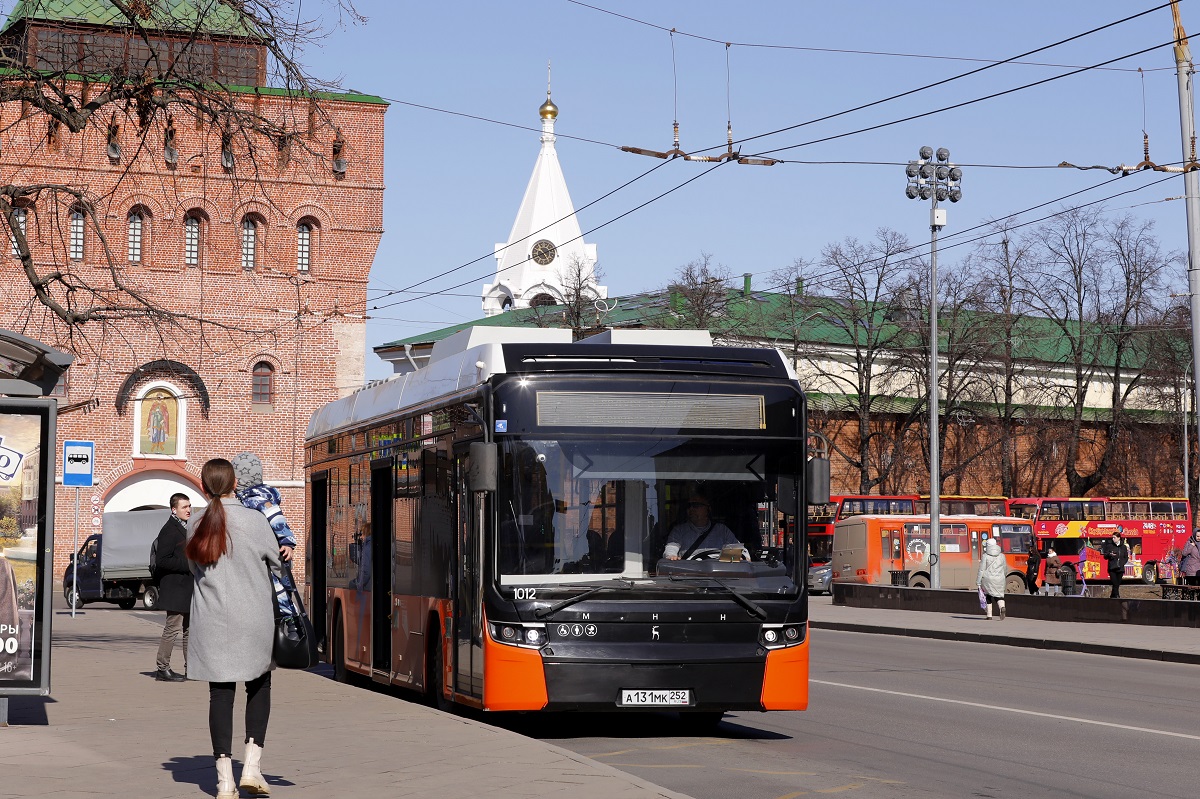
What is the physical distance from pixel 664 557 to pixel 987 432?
2306 inches

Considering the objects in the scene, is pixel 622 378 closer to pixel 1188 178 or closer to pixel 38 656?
pixel 38 656

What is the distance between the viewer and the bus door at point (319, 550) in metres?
18.4

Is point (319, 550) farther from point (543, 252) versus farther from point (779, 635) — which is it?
point (543, 252)

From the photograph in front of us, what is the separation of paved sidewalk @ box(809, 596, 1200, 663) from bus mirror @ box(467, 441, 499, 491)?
1373 cm

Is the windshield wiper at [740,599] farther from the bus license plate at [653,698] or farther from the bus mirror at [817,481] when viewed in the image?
the bus mirror at [817,481]

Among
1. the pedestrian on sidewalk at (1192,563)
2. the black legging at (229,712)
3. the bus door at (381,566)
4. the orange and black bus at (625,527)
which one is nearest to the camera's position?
the black legging at (229,712)

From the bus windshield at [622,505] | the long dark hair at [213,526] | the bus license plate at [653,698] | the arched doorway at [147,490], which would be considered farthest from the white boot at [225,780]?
the arched doorway at [147,490]

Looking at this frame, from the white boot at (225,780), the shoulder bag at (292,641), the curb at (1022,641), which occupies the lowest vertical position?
the curb at (1022,641)

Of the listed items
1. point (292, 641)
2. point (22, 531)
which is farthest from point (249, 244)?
point (292, 641)

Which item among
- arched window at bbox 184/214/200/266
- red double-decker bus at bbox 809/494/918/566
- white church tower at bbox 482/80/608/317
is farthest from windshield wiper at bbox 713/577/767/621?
white church tower at bbox 482/80/608/317

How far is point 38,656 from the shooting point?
1172 cm

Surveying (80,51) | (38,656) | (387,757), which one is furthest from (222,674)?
(80,51)

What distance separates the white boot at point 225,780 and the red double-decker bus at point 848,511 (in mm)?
48540

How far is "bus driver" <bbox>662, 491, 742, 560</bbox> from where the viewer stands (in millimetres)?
11922
